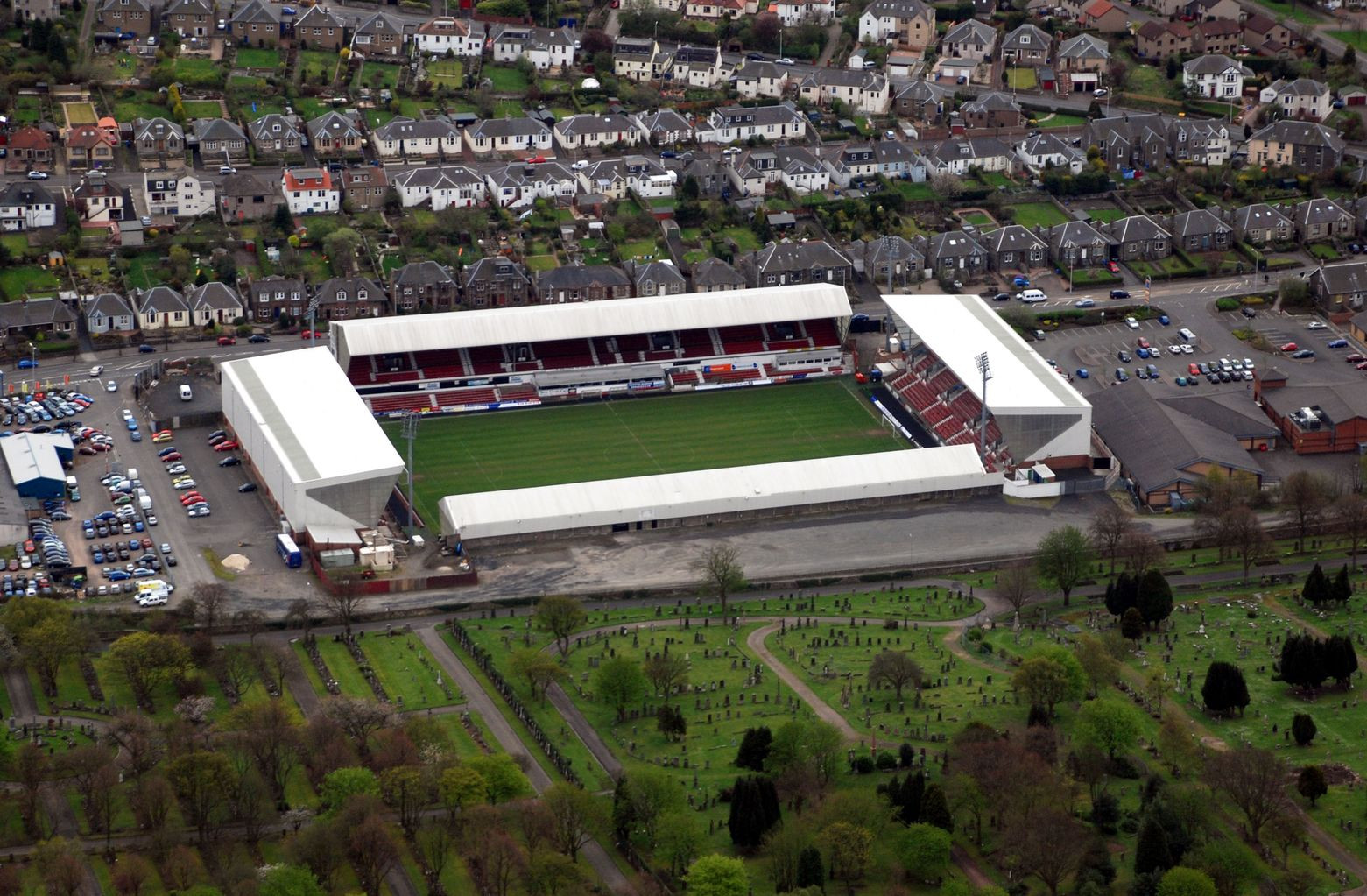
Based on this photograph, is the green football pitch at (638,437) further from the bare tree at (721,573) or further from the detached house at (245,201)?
the detached house at (245,201)

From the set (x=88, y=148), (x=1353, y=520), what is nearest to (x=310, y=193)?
(x=88, y=148)

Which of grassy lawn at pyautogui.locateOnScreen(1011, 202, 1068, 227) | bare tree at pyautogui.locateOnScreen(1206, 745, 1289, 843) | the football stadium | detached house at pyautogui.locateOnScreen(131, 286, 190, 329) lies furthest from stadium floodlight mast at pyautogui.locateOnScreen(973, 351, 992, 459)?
detached house at pyautogui.locateOnScreen(131, 286, 190, 329)


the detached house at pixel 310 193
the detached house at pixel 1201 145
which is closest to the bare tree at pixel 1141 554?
the detached house at pixel 1201 145

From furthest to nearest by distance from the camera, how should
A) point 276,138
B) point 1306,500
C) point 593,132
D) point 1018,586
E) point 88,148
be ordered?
1. point 593,132
2. point 276,138
3. point 88,148
4. point 1306,500
5. point 1018,586

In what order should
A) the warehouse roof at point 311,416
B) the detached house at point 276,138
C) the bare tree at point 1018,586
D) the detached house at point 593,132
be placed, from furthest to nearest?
the detached house at point 593,132
the detached house at point 276,138
the warehouse roof at point 311,416
the bare tree at point 1018,586

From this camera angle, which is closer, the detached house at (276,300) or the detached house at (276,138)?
the detached house at (276,300)

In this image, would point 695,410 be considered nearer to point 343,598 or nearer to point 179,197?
point 343,598

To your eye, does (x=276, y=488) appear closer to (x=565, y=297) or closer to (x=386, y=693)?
(x=386, y=693)
